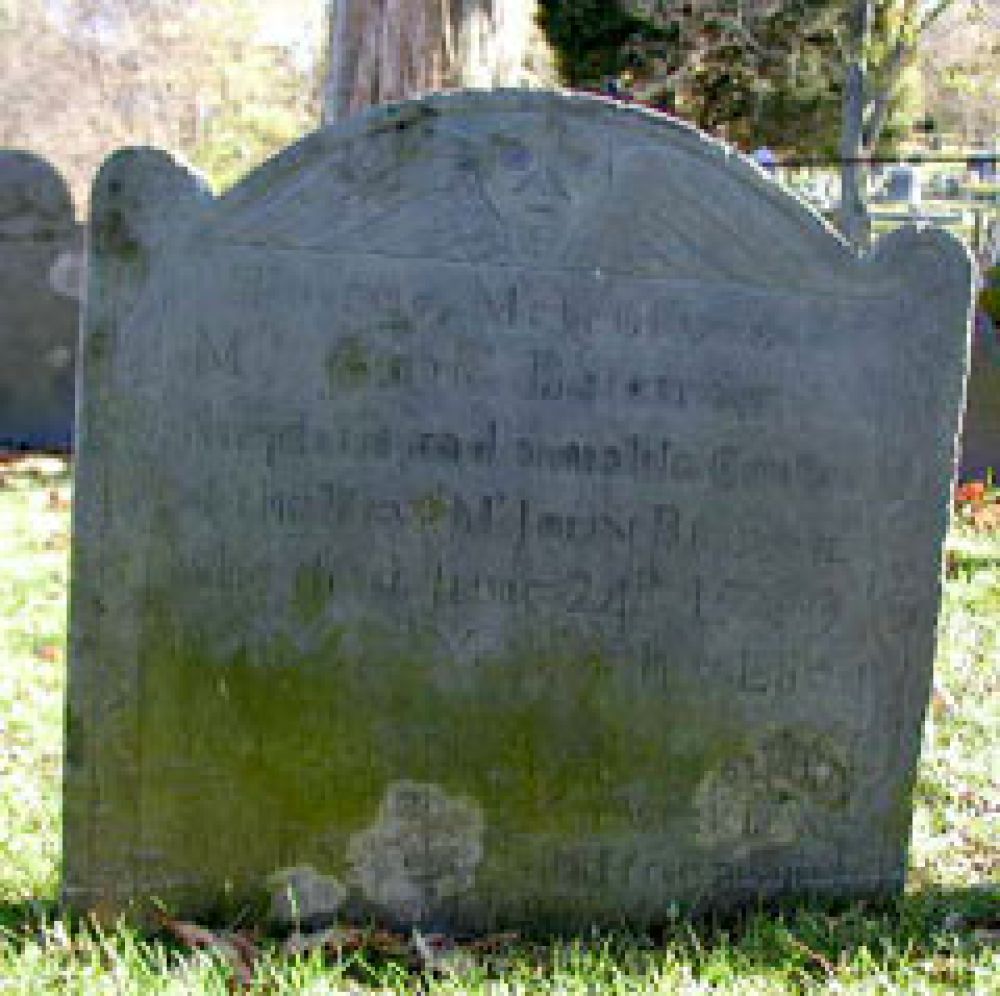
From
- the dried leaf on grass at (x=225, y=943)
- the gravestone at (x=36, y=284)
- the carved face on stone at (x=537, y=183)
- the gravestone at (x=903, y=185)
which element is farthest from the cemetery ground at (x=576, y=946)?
the gravestone at (x=903, y=185)

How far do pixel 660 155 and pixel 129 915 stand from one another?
2043 mm

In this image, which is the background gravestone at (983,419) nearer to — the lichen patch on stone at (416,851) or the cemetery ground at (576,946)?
the cemetery ground at (576,946)

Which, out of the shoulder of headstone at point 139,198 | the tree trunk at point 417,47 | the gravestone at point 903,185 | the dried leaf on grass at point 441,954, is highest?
the gravestone at point 903,185

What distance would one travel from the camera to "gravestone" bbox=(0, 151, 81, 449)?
9102 millimetres

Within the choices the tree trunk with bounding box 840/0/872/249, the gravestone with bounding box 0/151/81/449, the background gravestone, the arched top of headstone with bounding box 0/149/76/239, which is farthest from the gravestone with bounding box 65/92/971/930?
the tree trunk with bounding box 840/0/872/249

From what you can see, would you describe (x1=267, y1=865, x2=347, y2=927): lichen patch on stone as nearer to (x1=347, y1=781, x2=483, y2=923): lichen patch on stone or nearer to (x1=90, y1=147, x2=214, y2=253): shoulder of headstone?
(x1=347, y1=781, x2=483, y2=923): lichen patch on stone

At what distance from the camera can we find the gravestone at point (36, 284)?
9.10m

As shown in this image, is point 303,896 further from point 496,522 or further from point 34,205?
point 34,205

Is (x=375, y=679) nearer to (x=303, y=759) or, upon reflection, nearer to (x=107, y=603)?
(x=303, y=759)

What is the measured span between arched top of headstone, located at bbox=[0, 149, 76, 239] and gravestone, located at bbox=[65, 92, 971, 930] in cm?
717

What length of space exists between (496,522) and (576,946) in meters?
0.94

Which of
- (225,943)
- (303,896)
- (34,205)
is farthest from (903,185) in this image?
(225,943)

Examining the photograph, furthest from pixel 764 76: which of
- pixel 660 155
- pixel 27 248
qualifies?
pixel 660 155

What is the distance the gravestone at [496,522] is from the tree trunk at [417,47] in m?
3.57
